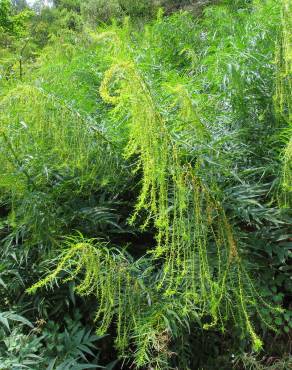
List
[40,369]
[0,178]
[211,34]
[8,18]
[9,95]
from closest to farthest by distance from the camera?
[9,95] < [40,369] < [0,178] < [211,34] < [8,18]

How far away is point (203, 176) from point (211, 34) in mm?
1728

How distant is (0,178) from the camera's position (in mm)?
1687

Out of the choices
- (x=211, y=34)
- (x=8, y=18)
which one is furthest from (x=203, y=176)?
(x=8, y=18)

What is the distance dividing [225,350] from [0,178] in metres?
1.16

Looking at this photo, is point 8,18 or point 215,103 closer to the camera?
point 215,103

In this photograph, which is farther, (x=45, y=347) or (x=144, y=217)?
(x=144, y=217)

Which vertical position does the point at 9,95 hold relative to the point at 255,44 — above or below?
above

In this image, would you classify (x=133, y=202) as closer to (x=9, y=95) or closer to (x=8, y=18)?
(x=9, y=95)

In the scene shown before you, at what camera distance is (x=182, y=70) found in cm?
258

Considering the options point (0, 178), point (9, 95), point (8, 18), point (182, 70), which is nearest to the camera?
point (9, 95)

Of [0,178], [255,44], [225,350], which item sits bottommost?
[225,350]

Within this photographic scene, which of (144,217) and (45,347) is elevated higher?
(144,217)

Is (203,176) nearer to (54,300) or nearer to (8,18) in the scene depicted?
(54,300)

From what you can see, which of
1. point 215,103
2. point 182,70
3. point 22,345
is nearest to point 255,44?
point 215,103
